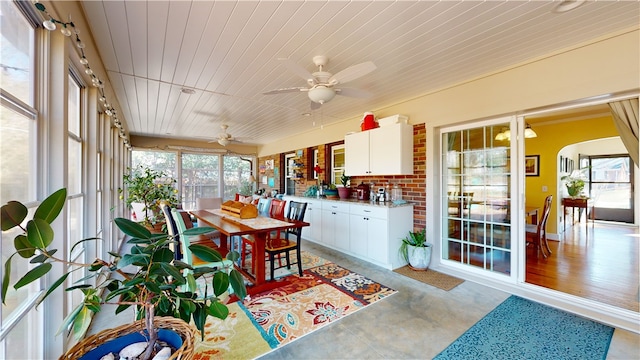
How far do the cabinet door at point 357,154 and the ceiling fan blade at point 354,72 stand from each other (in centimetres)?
190

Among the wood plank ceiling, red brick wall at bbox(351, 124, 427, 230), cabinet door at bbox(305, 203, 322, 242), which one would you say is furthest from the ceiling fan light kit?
cabinet door at bbox(305, 203, 322, 242)

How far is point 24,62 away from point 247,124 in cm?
412

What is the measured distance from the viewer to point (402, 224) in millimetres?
3559

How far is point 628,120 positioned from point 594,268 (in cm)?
222

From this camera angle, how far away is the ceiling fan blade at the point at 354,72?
1955 mm

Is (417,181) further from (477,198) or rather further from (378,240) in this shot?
(378,240)

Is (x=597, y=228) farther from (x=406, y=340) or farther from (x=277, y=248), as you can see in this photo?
(x=277, y=248)

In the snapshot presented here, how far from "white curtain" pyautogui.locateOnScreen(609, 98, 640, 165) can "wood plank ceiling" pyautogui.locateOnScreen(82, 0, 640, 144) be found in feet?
2.28

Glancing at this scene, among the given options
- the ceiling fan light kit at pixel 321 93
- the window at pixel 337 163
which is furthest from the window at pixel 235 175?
the ceiling fan light kit at pixel 321 93

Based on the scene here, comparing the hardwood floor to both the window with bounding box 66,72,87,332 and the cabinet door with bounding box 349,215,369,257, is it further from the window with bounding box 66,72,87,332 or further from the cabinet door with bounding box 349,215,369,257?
the window with bounding box 66,72,87,332

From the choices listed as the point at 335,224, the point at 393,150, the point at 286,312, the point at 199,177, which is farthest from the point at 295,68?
the point at 199,177

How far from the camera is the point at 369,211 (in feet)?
12.0

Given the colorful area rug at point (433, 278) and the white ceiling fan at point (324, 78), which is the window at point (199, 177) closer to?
the white ceiling fan at point (324, 78)

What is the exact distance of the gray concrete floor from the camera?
1.81 metres
